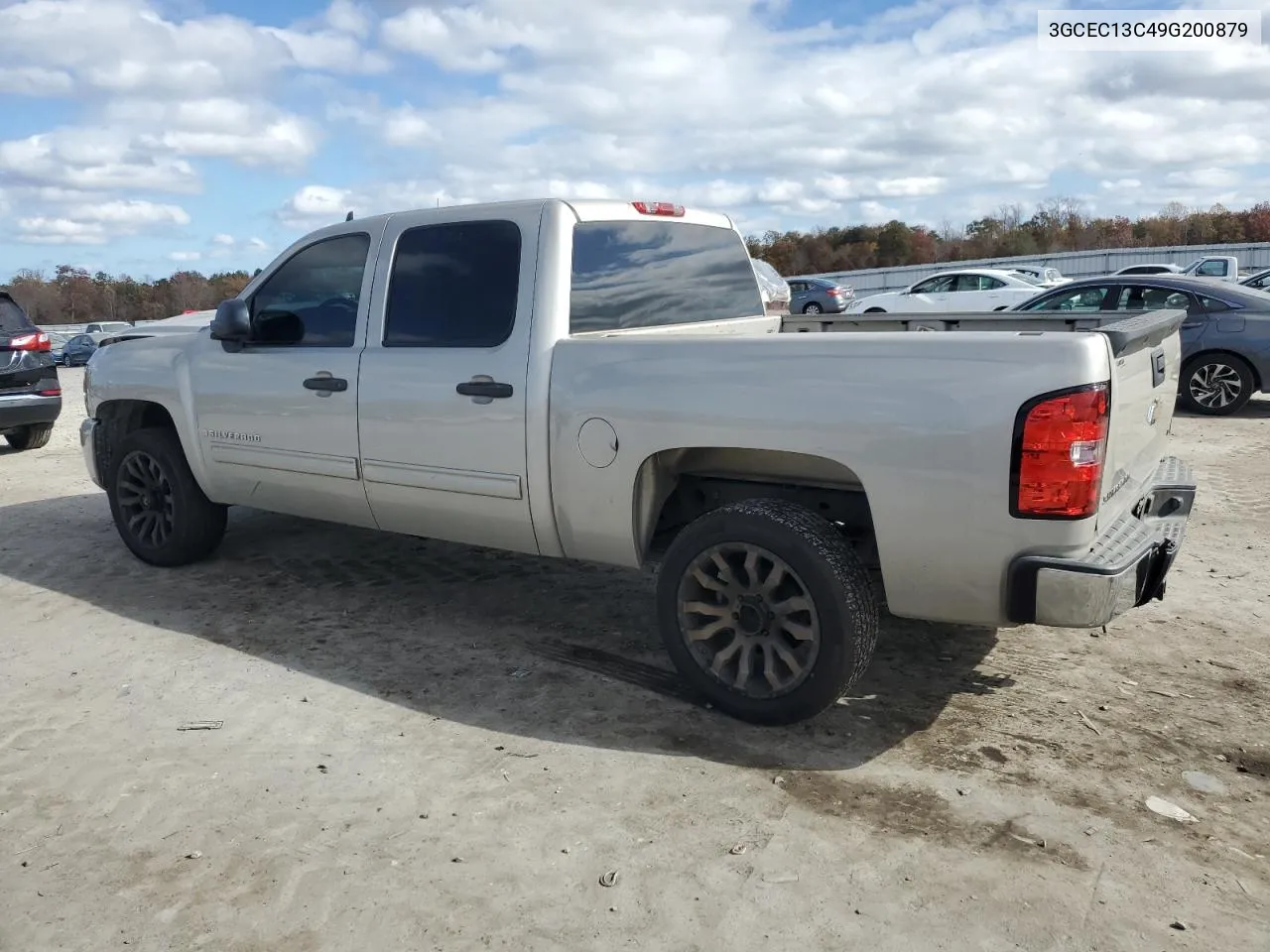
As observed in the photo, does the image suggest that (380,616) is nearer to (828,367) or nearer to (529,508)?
(529,508)

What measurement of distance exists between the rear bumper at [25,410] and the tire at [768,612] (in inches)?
355

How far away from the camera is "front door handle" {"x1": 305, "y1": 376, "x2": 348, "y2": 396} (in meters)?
4.92

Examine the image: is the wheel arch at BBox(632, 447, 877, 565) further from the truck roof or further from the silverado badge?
the silverado badge

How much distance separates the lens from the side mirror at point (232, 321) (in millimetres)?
5180

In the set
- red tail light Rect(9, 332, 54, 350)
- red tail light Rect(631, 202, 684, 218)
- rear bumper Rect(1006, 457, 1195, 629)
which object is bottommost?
rear bumper Rect(1006, 457, 1195, 629)

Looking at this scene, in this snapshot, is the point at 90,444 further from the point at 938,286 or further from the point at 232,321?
the point at 938,286

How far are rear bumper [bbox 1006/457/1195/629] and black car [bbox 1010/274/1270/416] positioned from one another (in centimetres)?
753

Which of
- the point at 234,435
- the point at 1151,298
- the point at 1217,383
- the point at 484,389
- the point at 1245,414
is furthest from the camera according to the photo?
the point at 1151,298

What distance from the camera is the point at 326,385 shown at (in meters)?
4.98

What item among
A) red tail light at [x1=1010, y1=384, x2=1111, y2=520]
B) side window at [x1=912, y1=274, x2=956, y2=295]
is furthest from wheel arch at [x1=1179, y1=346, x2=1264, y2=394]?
side window at [x1=912, y1=274, x2=956, y2=295]

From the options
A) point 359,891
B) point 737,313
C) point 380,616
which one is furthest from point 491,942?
point 737,313

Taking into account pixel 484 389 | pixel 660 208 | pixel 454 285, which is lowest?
pixel 484 389

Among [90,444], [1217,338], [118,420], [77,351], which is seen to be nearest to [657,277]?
[118,420]

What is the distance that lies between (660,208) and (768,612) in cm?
218
